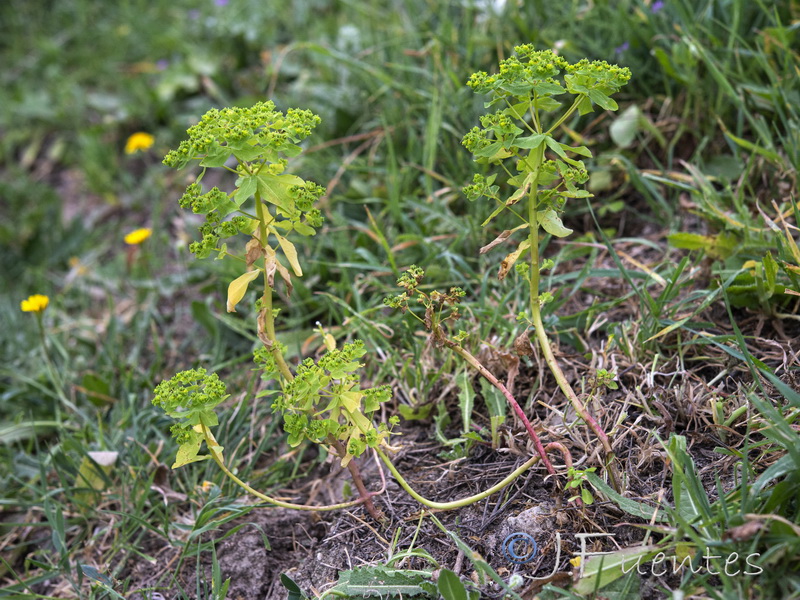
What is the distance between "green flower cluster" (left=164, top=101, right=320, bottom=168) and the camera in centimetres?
147

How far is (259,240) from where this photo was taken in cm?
164

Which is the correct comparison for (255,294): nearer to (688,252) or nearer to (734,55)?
(688,252)

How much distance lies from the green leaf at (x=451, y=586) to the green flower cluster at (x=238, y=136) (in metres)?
0.94

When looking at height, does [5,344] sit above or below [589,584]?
below

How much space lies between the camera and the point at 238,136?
146cm

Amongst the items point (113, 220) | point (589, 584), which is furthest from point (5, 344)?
point (589, 584)

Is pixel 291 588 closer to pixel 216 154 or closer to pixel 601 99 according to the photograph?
pixel 216 154

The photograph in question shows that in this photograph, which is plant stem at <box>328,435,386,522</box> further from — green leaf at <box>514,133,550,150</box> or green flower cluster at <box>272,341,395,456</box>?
green leaf at <box>514,133,550,150</box>

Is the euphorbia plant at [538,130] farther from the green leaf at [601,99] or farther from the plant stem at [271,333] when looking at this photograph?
the plant stem at [271,333]

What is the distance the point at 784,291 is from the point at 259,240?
4.39 ft

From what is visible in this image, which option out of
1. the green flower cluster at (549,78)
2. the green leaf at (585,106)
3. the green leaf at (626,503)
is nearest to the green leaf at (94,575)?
the green leaf at (626,503)

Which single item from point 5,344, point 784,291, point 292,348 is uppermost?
point 784,291

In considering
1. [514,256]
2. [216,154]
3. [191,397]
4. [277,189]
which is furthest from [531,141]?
[191,397]

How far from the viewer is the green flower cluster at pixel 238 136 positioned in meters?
1.47
